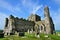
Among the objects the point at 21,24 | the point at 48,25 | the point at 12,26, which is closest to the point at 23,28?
the point at 21,24

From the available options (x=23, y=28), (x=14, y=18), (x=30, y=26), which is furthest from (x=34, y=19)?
(x=14, y=18)

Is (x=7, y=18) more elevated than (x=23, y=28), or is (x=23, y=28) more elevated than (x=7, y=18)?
(x=7, y=18)

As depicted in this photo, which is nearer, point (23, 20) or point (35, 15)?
point (23, 20)

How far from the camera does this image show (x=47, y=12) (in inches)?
2151

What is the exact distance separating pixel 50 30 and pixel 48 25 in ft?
9.01

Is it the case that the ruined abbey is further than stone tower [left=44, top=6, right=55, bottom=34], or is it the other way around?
the ruined abbey

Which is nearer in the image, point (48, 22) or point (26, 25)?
point (48, 22)

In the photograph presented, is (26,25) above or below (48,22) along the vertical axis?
below

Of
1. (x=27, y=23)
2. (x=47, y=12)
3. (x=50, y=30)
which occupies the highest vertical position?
(x=47, y=12)

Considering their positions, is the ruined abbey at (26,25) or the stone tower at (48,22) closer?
the stone tower at (48,22)

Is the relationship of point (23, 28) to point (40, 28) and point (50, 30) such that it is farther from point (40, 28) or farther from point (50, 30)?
point (50, 30)

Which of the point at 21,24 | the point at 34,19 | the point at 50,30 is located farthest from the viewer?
the point at 34,19

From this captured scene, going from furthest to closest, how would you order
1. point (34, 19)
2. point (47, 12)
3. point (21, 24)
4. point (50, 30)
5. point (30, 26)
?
1. point (34, 19)
2. point (30, 26)
3. point (21, 24)
4. point (47, 12)
5. point (50, 30)

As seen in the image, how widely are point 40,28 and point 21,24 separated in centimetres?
1164
